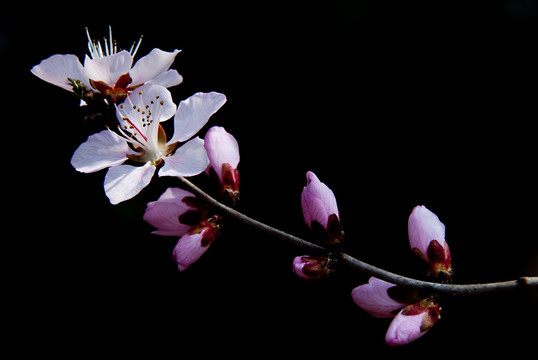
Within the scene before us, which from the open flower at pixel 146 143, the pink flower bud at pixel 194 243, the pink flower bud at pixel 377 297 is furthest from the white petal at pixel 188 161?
the pink flower bud at pixel 377 297

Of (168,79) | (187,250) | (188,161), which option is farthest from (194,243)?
(168,79)

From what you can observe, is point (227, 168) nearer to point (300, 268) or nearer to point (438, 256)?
point (300, 268)

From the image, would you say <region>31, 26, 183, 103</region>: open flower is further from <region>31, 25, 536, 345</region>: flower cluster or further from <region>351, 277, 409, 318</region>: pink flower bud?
<region>351, 277, 409, 318</region>: pink flower bud

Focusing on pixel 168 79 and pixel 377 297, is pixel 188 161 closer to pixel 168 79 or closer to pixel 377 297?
pixel 168 79

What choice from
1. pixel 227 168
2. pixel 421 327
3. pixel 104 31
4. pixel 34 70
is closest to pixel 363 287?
pixel 421 327

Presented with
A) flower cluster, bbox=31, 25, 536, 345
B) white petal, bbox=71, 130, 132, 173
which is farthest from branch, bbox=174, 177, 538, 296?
white petal, bbox=71, 130, 132, 173
